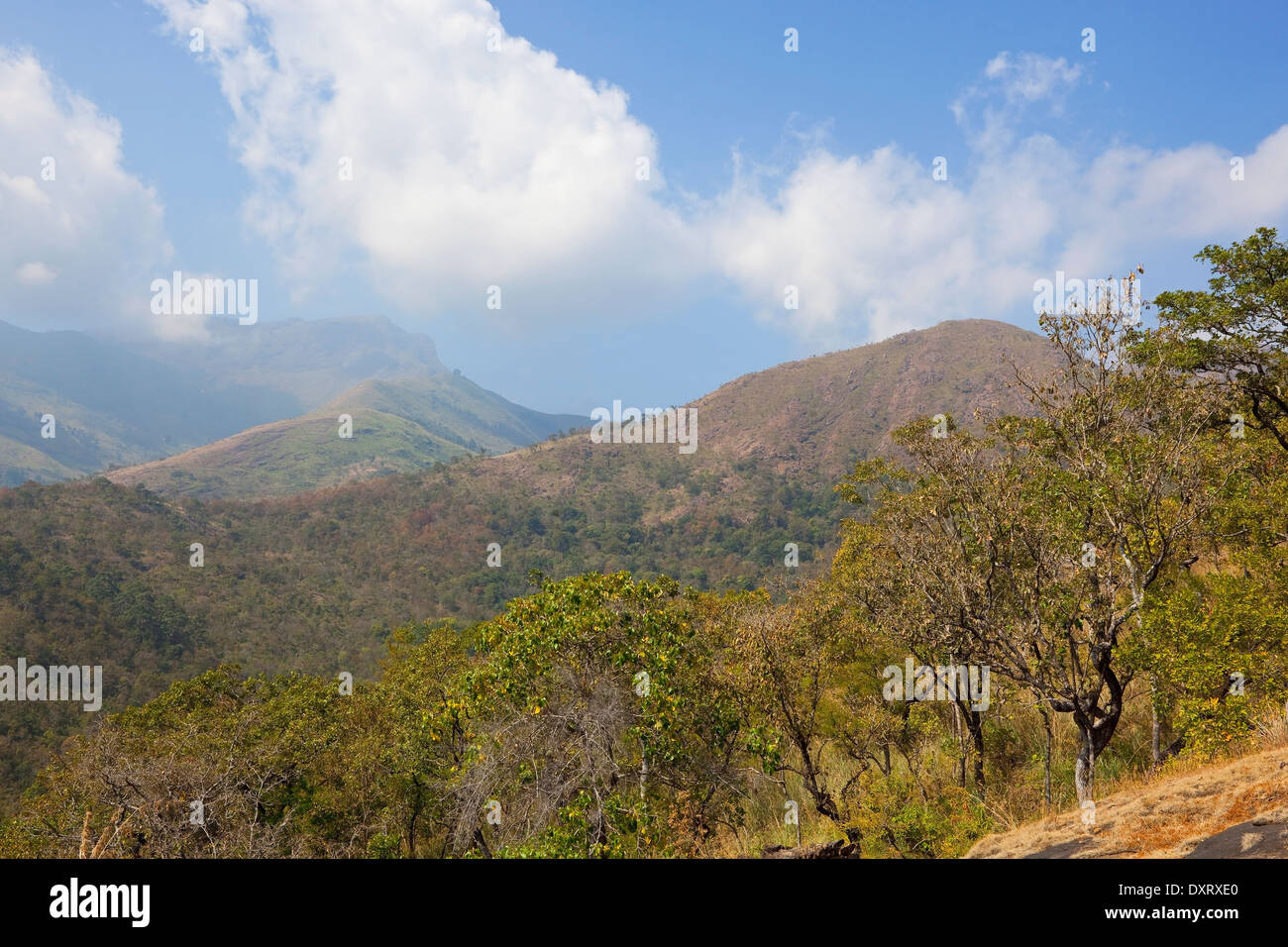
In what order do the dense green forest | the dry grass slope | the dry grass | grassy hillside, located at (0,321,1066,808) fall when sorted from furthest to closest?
grassy hillside, located at (0,321,1066,808)
the dense green forest
the dry grass
the dry grass slope

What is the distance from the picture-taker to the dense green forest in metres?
10.2

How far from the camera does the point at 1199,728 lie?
352 inches

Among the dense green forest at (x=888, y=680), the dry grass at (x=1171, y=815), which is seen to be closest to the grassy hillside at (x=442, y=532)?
the dense green forest at (x=888, y=680)

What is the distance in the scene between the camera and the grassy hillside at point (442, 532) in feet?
217

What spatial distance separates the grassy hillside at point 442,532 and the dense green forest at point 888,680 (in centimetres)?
1918

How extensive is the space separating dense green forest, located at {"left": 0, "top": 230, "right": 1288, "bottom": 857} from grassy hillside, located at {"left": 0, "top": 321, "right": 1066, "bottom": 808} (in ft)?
62.9

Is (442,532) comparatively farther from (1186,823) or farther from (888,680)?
(1186,823)

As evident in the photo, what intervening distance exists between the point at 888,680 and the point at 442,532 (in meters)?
112

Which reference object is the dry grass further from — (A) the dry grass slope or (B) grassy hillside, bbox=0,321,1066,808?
(B) grassy hillside, bbox=0,321,1066,808

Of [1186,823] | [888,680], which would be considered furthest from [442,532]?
[1186,823]

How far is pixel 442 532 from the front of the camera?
395 feet

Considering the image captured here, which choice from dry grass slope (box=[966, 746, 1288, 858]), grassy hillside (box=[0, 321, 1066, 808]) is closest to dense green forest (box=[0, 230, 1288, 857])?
dry grass slope (box=[966, 746, 1288, 858])

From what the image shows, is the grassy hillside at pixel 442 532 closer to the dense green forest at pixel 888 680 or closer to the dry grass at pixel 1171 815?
the dense green forest at pixel 888 680
